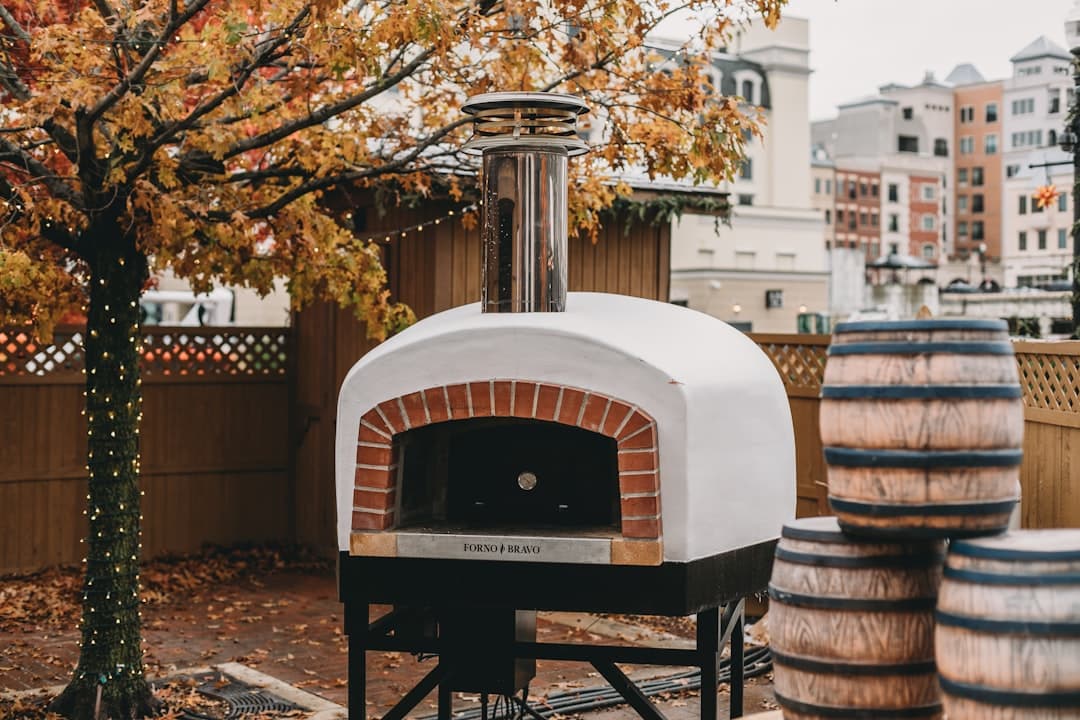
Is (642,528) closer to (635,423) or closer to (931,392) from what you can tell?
(635,423)

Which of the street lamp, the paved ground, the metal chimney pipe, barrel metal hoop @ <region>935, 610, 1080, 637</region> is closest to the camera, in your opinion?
barrel metal hoop @ <region>935, 610, 1080, 637</region>

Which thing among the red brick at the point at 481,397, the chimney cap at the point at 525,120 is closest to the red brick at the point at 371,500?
the red brick at the point at 481,397

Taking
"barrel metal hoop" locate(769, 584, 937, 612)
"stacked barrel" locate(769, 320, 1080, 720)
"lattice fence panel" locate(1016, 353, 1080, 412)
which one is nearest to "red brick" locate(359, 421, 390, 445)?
"stacked barrel" locate(769, 320, 1080, 720)

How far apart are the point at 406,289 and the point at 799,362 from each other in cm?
324

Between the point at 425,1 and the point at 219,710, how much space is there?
3.92 m

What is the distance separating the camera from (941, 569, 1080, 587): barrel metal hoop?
132 inches

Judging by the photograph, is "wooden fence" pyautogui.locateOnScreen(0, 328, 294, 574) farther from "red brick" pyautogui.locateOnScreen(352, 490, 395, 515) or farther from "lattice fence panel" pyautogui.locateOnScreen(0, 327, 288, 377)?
"red brick" pyautogui.locateOnScreen(352, 490, 395, 515)

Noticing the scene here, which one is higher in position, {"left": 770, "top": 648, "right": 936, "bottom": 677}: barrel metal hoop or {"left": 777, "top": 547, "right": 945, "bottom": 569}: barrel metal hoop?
{"left": 777, "top": 547, "right": 945, "bottom": 569}: barrel metal hoop

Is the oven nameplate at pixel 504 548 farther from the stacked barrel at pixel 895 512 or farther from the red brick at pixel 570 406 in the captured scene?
the stacked barrel at pixel 895 512

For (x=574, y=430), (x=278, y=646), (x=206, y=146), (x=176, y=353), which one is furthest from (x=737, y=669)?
(x=176, y=353)

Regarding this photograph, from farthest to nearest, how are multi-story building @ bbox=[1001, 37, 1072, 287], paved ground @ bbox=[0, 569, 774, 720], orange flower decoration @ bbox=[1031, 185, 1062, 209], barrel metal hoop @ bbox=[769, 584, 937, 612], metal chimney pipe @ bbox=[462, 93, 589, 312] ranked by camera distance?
multi-story building @ bbox=[1001, 37, 1072, 287] → orange flower decoration @ bbox=[1031, 185, 1062, 209] → paved ground @ bbox=[0, 569, 774, 720] → metal chimney pipe @ bbox=[462, 93, 589, 312] → barrel metal hoop @ bbox=[769, 584, 937, 612]

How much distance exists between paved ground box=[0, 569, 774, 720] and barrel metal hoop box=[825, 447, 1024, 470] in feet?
13.4

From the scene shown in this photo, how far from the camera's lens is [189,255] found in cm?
838

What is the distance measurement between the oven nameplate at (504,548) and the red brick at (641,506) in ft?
0.49
